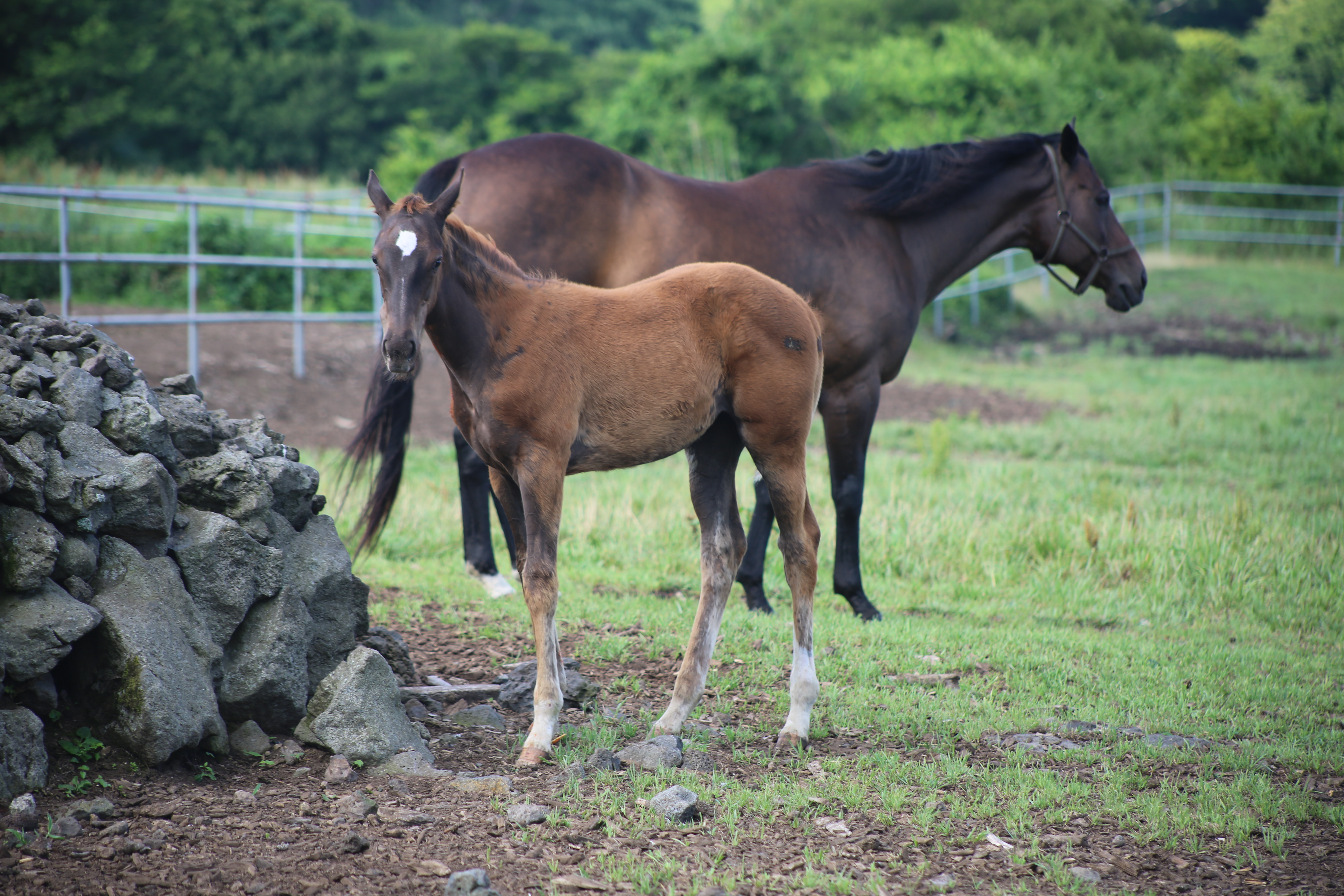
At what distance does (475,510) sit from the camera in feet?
20.8

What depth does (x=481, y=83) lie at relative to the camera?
125 feet

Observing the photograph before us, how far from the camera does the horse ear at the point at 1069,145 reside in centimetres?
652

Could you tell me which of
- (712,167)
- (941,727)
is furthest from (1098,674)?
(712,167)

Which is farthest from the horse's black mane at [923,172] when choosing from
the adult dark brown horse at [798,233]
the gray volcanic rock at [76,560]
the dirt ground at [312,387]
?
the dirt ground at [312,387]

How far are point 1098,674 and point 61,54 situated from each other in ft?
113

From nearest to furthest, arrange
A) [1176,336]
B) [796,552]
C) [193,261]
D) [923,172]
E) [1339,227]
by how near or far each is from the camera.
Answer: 1. [796,552]
2. [923,172]
3. [193,261]
4. [1176,336]
5. [1339,227]

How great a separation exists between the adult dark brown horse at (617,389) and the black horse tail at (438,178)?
7.22 ft

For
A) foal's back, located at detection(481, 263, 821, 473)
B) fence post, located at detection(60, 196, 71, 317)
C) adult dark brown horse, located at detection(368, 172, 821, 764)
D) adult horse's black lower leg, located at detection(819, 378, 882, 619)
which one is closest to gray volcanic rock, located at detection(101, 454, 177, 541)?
adult dark brown horse, located at detection(368, 172, 821, 764)

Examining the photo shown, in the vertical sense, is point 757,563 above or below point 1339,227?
below

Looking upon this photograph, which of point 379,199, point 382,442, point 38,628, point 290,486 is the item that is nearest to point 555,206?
point 382,442

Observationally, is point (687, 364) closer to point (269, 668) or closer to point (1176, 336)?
point (269, 668)

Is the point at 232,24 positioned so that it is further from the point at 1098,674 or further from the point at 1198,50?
the point at 1098,674

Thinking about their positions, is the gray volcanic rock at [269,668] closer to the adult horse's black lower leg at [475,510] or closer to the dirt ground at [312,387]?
the adult horse's black lower leg at [475,510]

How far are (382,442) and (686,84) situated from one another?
17187mm
